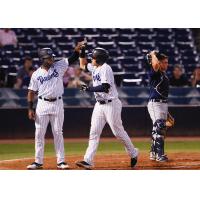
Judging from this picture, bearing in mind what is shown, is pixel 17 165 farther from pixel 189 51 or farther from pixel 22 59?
pixel 189 51

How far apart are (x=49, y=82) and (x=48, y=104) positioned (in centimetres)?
27

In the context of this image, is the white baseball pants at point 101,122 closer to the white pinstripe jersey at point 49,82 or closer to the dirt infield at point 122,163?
the dirt infield at point 122,163

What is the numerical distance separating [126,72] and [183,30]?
4.09 feet

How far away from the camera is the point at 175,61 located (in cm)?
1195

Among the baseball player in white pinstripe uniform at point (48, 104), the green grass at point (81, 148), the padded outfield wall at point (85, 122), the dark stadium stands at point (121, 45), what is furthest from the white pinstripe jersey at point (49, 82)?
the padded outfield wall at point (85, 122)

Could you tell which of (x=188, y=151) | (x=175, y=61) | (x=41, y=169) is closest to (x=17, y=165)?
(x=41, y=169)

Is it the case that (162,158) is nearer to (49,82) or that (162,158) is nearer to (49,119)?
(49,119)

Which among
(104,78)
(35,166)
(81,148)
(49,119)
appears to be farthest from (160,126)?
(81,148)

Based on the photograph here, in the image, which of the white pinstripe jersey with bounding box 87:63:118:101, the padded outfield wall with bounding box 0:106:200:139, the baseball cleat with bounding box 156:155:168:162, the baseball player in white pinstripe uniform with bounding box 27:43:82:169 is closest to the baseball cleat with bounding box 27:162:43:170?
the baseball player in white pinstripe uniform with bounding box 27:43:82:169

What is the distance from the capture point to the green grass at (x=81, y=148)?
392 inches

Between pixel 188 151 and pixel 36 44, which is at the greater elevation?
pixel 36 44

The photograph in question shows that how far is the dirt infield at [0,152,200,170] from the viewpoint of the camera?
834 cm

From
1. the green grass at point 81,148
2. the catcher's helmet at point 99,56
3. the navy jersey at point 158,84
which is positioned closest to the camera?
the catcher's helmet at point 99,56

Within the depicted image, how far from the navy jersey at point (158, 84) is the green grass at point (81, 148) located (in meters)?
1.77
